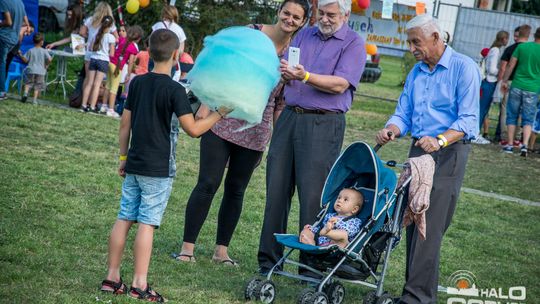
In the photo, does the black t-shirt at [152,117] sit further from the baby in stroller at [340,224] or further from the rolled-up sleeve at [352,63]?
the rolled-up sleeve at [352,63]

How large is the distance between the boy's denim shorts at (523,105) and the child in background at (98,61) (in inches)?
286

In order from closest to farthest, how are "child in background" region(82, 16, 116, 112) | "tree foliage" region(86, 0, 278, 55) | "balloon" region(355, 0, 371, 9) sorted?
"child in background" region(82, 16, 116, 112), "balloon" region(355, 0, 371, 9), "tree foliage" region(86, 0, 278, 55)

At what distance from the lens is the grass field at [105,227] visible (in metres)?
5.82

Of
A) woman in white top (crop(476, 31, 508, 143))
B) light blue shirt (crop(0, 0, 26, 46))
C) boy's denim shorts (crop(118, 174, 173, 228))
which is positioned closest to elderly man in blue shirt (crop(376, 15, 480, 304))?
boy's denim shorts (crop(118, 174, 173, 228))

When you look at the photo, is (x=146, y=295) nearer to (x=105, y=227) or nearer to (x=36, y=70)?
(x=105, y=227)

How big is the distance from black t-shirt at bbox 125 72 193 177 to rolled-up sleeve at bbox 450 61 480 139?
180 cm

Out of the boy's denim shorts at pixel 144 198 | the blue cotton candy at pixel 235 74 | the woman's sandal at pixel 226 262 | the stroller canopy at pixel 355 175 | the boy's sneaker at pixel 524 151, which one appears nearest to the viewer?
the blue cotton candy at pixel 235 74

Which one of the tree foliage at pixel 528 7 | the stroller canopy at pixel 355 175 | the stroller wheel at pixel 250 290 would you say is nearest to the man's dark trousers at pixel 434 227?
the stroller canopy at pixel 355 175

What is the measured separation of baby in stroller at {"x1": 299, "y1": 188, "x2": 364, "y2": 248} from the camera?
573cm

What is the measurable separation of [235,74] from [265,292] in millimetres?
1501

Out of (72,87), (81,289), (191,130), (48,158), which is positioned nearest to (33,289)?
(81,289)

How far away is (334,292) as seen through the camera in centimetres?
580

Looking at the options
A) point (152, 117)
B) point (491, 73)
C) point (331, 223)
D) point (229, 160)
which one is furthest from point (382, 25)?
point (152, 117)

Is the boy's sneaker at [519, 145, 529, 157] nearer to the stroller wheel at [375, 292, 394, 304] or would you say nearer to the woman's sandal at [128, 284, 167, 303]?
the stroller wheel at [375, 292, 394, 304]
